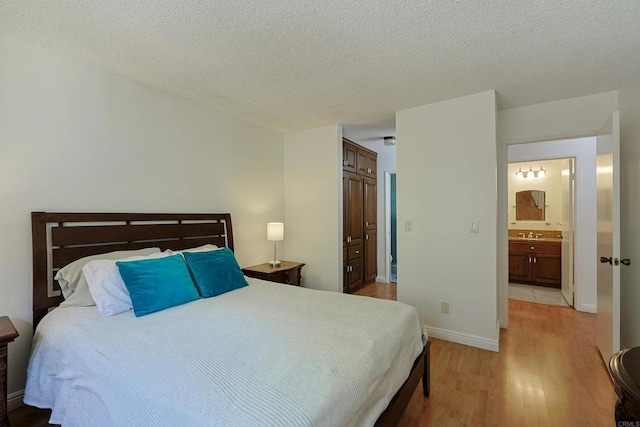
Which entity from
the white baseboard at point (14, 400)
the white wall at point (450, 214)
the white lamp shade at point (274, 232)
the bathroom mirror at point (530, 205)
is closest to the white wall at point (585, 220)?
the bathroom mirror at point (530, 205)

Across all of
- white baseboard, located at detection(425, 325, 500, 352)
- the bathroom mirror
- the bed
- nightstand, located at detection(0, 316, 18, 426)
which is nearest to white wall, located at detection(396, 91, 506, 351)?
white baseboard, located at detection(425, 325, 500, 352)

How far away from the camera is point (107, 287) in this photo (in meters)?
1.89

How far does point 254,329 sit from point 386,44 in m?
2.01

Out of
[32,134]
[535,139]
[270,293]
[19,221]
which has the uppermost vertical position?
[535,139]

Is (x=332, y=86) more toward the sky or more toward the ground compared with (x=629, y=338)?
more toward the sky

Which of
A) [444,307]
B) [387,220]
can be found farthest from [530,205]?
[444,307]

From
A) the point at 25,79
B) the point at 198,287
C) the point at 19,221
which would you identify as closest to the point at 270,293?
the point at 198,287

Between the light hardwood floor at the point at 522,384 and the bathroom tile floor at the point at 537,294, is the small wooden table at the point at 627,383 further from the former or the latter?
the bathroom tile floor at the point at 537,294

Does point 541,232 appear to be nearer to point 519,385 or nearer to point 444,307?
point 444,307

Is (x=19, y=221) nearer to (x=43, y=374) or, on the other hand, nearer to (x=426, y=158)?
(x=43, y=374)

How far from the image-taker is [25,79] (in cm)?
197

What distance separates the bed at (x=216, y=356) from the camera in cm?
104

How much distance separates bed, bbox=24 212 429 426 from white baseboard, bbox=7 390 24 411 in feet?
Result: 1.38

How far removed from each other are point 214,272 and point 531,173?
604cm
